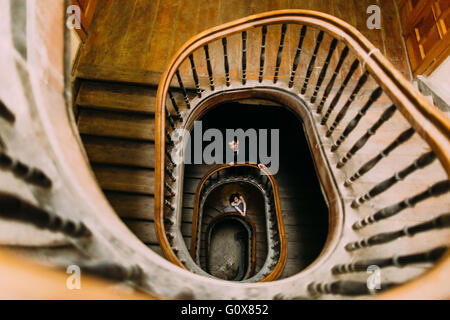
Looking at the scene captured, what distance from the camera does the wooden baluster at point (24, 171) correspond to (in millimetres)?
1023

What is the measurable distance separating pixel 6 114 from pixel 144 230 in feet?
7.16

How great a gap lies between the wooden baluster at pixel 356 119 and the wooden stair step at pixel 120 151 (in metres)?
2.01

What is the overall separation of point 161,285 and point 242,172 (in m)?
4.08

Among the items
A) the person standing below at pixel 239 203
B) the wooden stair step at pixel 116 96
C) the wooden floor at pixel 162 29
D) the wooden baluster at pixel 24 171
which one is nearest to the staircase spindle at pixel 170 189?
the wooden stair step at pixel 116 96

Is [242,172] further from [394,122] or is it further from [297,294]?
[297,294]

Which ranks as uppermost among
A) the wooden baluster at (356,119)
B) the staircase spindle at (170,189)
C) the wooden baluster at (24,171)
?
the wooden baluster at (356,119)

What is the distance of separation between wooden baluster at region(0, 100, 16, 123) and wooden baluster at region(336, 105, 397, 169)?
79.6 inches

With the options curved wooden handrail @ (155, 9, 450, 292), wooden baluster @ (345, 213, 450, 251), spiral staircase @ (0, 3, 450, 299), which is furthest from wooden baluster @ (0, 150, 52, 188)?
wooden baluster @ (345, 213, 450, 251)

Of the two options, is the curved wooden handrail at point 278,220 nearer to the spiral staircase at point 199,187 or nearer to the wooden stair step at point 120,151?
the spiral staircase at point 199,187

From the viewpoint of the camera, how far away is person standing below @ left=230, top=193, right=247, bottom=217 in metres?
5.77

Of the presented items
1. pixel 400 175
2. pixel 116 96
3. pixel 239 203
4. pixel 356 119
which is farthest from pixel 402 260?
pixel 239 203

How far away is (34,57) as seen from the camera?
127 centimetres

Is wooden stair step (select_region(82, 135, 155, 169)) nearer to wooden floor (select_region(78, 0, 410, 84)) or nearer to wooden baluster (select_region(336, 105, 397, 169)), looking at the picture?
wooden floor (select_region(78, 0, 410, 84))

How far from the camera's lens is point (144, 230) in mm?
3064
